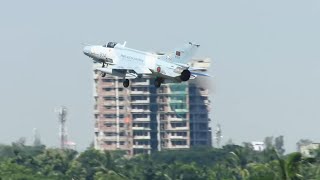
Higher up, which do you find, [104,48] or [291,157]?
[104,48]

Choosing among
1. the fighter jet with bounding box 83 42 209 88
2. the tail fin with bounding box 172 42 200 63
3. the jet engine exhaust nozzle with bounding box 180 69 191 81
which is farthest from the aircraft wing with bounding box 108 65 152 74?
the jet engine exhaust nozzle with bounding box 180 69 191 81

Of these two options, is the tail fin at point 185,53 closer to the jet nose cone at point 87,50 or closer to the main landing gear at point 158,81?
the main landing gear at point 158,81

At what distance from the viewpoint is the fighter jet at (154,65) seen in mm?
127000

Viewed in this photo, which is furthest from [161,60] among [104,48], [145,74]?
[104,48]

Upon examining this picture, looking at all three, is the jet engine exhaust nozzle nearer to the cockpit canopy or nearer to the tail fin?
the tail fin

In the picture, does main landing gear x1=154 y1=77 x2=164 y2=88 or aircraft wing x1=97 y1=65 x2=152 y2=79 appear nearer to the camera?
main landing gear x1=154 y1=77 x2=164 y2=88

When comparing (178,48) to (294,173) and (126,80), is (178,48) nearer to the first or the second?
(126,80)

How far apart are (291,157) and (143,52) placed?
3247cm

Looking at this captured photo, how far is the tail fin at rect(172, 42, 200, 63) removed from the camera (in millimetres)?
129625

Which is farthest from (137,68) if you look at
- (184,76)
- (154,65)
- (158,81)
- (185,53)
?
(184,76)

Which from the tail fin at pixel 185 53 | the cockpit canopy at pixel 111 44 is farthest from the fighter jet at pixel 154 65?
the cockpit canopy at pixel 111 44

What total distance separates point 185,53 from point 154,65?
3.57m

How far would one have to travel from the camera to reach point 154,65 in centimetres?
12825

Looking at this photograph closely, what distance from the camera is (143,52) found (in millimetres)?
130625
